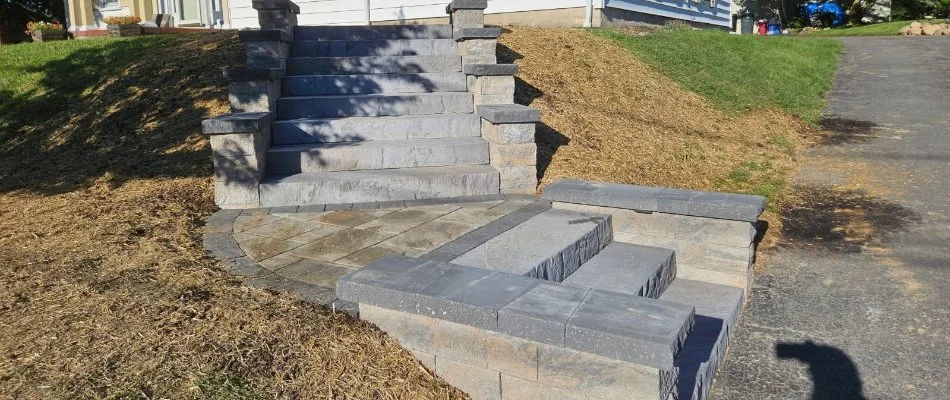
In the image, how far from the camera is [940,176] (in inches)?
344

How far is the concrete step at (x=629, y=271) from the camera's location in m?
4.53

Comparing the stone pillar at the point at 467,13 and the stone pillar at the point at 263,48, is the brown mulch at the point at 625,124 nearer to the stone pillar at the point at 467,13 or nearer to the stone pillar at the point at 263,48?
the stone pillar at the point at 467,13

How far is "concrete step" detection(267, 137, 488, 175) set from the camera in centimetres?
700

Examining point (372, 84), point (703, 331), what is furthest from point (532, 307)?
point (372, 84)

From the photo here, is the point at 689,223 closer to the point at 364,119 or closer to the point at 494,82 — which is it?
the point at 494,82

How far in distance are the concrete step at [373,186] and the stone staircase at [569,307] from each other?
1645 millimetres

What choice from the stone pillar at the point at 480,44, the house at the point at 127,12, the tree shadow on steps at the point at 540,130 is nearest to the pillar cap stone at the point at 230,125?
the tree shadow on steps at the point at 540,130

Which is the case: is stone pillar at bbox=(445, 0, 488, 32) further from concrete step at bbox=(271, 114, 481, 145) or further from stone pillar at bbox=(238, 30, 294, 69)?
stone pillar at bbox=(238, 30, 294, 69)

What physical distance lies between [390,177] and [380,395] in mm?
3625

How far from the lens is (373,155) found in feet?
23.4

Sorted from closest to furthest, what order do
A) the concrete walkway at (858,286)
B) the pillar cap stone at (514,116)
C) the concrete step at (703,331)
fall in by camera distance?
1. the concrete step at (703,331)
2. the concrete walkway at (858,286)
3. the pillar cap stone at (514,116)

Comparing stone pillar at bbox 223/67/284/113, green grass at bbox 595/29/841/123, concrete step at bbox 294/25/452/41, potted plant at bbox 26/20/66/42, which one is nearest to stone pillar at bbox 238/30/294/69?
stone pillar at bbox 223/67/284/113

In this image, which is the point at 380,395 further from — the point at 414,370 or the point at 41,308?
the point at 41,308

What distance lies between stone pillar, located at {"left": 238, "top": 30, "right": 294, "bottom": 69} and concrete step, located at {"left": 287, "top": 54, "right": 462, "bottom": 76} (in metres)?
0.43
